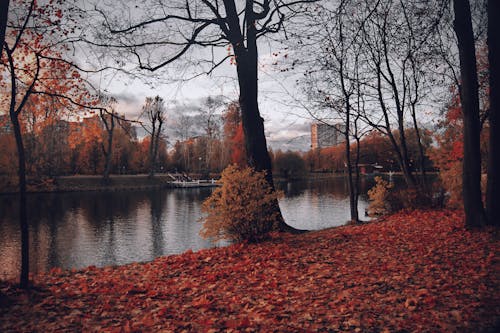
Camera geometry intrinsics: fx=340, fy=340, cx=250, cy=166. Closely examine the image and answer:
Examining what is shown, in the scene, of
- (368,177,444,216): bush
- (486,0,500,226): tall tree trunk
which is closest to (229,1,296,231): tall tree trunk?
(486,0,500,226): tall tree trunk

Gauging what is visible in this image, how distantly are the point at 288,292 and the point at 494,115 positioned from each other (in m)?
6.15

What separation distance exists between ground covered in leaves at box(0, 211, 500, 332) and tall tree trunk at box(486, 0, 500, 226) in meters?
0.85

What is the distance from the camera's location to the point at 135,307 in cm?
412

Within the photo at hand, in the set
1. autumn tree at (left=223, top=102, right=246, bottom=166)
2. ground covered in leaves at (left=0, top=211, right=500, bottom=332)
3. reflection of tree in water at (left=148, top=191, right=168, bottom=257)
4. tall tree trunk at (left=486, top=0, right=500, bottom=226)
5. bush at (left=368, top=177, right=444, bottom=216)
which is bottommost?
reflection of tree in water at (left=148, top=191, right=168, bottom=257)

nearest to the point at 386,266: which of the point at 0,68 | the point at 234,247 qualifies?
the point at 234,247

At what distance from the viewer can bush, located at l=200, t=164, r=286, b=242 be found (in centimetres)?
720

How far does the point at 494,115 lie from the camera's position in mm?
7258

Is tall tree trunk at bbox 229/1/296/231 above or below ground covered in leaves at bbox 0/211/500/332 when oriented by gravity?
above

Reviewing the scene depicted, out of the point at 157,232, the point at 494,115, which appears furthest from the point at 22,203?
the point at 157,232

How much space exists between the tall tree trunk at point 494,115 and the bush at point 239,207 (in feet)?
15.8

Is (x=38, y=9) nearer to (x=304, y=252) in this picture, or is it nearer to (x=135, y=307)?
(x=135, y=307)

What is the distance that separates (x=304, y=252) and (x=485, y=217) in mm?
4256

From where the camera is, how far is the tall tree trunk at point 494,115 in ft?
23.2

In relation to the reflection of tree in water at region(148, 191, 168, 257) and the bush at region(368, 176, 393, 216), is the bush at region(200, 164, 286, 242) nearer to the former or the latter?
the reflection of tree in water at region(148, 191, 168, 257)
